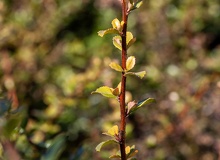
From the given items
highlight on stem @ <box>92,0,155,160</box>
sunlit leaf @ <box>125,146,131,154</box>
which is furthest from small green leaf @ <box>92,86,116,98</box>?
sunlit leaf @ <box>125,146,131,154</box>

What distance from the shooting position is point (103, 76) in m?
2.00

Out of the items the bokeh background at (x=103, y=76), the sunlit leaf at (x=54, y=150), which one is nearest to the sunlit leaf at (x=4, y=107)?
the bokeh background at (x=103, y=76)

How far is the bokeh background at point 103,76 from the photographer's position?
1882 mm

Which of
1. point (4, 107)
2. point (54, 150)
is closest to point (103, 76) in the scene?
point (54, 150)

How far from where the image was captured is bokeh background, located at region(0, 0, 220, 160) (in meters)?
1.88

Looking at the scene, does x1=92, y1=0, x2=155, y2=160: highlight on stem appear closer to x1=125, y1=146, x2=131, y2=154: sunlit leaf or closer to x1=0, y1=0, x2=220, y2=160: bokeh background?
x1=125, y1=146, x2=131, y2=154: sunlit leaf

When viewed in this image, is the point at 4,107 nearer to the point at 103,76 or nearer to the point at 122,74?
the point at 122,74

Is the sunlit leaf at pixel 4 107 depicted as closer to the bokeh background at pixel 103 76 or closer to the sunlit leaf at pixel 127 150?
the bokeh background at pixel 103 76

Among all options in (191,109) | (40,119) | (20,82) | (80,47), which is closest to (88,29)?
(80,47)

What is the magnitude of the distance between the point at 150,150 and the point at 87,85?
36cm

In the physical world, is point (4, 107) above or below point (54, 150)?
above

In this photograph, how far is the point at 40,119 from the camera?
6.07 ft

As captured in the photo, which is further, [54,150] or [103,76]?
[103,76]

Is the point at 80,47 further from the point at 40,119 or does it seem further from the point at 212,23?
the point at 40,119
